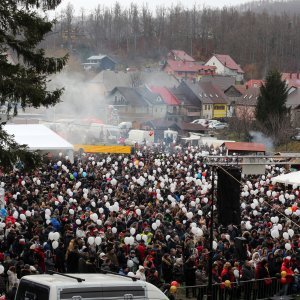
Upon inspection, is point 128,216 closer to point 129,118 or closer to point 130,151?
point 130,151

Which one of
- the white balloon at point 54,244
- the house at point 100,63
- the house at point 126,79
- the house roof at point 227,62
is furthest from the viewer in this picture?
the house roof at point 227,62

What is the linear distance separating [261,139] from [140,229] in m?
41.0

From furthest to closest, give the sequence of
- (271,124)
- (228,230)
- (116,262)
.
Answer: (271,124), (228,230), (116,262)

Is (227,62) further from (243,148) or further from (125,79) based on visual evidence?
(243,148)

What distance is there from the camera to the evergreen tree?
5844 cm

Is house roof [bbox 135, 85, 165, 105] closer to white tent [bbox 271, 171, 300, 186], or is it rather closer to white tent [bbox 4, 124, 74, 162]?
white tent [bbox 4, 124, 74, 162]

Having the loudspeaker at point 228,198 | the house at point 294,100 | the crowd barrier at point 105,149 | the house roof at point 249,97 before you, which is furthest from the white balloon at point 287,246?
the house roof at point 249,97

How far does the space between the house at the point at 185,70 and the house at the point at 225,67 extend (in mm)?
2097

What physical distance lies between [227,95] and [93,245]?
7672 cm

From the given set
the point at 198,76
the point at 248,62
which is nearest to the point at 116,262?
the point at 198,76

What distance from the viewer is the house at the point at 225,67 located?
112m

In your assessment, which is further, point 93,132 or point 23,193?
point 93,132

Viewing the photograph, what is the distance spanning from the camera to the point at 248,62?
125438 millimetres

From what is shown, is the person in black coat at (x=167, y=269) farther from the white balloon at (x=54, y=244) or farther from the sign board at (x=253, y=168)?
the sign board at (x=253, y=168)
